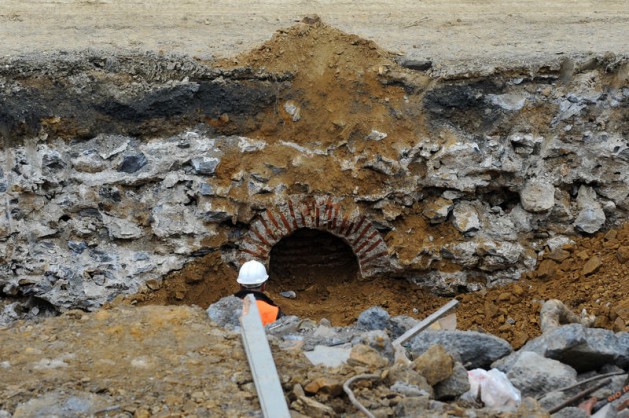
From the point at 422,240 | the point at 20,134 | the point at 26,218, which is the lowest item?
the point at 422,240

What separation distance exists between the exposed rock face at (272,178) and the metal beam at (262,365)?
3.11 meters

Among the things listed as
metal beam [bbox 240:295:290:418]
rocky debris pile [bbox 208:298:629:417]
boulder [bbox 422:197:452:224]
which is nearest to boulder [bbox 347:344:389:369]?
rocky debris pile [bbox 208:298:629:417]

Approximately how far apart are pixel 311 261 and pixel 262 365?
4.48 m

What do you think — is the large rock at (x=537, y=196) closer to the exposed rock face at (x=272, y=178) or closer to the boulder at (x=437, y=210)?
the exposed rock face at (x=272, y=178)

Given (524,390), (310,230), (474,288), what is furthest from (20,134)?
(524,390)

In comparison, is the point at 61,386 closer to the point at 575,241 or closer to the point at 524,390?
the point at 524,390

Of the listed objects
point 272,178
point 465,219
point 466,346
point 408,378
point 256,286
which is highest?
point 272,178

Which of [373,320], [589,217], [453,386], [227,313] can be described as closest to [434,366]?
[453,386]

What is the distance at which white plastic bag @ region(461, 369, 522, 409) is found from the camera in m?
5.38

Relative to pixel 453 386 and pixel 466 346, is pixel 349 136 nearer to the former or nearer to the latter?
pixel 466 346

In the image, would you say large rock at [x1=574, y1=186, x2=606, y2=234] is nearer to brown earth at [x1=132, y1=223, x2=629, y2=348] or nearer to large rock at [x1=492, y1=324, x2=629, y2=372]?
brown earth at [x1=132, y1=223, x2=629, y2=348]

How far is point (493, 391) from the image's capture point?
17.8 feet

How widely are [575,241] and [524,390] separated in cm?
372

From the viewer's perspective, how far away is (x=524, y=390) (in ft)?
18.4
